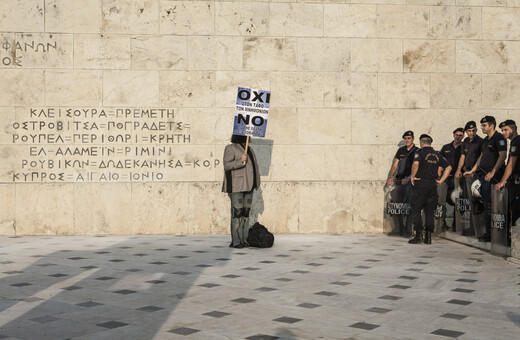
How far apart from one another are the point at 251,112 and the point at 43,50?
5154 mm

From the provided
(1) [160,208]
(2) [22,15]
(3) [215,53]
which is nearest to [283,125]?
(3) [215,53]

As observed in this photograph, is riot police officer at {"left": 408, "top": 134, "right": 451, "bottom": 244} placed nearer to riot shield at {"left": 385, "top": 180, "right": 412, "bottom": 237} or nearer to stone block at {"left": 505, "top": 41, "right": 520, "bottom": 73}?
riot shield at {"left": 385, "top": 180, "right": 412, "bottom": 237}

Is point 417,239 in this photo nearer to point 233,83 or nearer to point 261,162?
point 261,162

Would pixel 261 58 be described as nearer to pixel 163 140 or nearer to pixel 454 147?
pixel 163 140

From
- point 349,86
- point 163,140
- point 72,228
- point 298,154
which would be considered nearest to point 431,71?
point 349,86

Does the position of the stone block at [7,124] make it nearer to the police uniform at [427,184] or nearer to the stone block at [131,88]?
the stone block at [131,88]

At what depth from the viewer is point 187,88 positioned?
12.9m

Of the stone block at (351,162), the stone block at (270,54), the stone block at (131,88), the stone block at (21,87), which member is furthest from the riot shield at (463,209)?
the stone block at (21,87)

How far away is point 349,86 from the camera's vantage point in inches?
524

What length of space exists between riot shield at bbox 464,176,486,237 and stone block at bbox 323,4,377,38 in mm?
4631

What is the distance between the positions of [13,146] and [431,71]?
31.3 ft

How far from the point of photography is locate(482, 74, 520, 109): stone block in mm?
13562

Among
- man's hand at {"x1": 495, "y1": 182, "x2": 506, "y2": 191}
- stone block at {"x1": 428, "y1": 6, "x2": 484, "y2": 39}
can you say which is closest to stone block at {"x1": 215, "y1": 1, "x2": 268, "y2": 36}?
stone block at {"x1": 428, "y1": 6, "x2": 484, "y2": 39}

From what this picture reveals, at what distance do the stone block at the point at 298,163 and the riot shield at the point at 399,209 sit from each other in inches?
65.4
